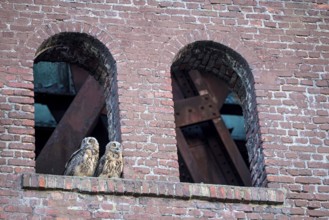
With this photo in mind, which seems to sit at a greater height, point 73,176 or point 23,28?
point 23,28

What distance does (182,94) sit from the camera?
1964 centimetres

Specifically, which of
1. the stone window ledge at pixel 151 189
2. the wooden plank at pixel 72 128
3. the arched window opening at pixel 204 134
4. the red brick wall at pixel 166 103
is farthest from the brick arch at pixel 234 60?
the wooden plank at pixel 72 128

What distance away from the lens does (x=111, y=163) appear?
1561cm

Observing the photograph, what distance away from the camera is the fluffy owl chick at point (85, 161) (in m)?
15.5

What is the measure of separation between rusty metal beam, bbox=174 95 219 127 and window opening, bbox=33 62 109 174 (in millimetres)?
885

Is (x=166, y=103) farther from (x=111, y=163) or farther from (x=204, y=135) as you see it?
(x=204, y=135)

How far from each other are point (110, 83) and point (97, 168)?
4.01 feet

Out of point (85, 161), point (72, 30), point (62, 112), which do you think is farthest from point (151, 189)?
point (62, 112)

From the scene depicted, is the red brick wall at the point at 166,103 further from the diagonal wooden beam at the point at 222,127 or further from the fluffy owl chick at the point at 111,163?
the diagonal wooden beam at the point at 222,127

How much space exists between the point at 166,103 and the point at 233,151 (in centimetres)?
294

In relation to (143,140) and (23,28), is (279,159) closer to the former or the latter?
(143,140)

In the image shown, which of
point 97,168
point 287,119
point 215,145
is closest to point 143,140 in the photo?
point 97,168

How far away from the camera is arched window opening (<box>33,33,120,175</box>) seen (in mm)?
16531

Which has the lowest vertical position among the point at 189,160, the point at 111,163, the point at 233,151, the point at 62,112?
the point at 111,163
